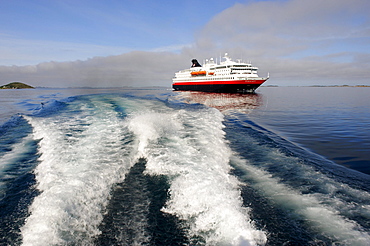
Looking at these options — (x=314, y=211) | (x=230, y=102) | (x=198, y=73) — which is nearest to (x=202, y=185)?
(x=314, y=211)

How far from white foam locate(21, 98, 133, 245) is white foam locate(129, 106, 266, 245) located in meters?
1.27

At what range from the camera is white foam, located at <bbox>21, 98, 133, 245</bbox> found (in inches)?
135

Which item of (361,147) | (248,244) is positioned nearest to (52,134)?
(248,244)

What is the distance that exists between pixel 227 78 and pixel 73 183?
6059 centimetres

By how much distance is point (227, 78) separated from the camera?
6122 centimetres

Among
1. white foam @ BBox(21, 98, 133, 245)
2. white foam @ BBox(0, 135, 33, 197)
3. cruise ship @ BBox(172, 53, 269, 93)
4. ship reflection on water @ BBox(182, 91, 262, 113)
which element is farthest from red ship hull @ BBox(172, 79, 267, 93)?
white foam @ BBox(0, 135, 33, 197)

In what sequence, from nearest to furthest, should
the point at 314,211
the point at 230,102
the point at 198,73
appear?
the point at 314,211 < the point at 230,102 < the point at 198,73

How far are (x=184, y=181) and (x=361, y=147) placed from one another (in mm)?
9379

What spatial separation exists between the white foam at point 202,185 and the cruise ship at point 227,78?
2055 inches

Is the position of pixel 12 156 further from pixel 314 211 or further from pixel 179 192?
pixel 314 211

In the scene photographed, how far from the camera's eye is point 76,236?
Answer: 11.0 ft

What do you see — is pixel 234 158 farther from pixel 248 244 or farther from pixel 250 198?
pixel 248 244

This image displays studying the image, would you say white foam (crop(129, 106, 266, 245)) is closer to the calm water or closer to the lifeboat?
the calm water

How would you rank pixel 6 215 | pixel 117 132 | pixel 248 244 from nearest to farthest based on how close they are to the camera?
pixel 248 244 → pixel 6 215 → pixel 117 132
